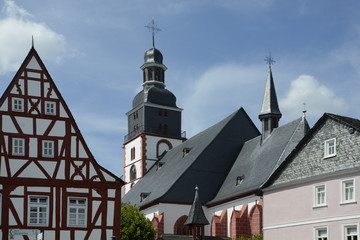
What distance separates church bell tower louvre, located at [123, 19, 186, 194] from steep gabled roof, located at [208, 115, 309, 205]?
15713 millimetres

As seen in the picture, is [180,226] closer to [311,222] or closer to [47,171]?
[47,171]

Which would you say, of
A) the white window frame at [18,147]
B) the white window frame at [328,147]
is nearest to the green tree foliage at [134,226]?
the white window frame at [18,147]

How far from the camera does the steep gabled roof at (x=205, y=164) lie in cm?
4828

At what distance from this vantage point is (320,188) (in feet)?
86.6

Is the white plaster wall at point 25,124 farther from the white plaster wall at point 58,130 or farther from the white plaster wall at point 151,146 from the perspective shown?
the white plaster wall at point 151,146

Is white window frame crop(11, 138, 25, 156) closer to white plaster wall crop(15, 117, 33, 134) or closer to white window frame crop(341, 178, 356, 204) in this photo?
white plaster wall crop(15, 117, 33, 134)

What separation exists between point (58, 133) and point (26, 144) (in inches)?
62.4

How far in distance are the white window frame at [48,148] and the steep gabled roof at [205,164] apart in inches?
743

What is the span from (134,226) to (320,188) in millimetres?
17333

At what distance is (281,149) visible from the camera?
144 ft

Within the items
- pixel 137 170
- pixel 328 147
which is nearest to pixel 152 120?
pixel 137 170

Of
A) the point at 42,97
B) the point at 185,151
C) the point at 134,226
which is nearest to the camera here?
the point at 42,97

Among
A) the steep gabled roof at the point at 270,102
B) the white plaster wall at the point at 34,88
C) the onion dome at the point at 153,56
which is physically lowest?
the white plaster wall at the point at 34,88

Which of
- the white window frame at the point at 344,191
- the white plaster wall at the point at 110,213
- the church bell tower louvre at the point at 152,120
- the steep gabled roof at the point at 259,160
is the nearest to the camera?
→ the white window frame at the point at 344,191
